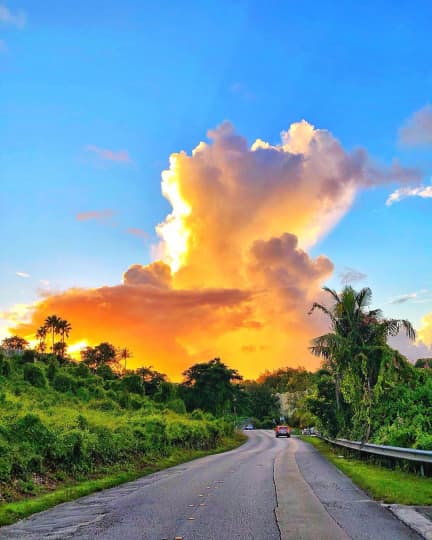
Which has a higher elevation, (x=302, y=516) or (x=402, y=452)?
(x=402, y=452)

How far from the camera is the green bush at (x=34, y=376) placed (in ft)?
173

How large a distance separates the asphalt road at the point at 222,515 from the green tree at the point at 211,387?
5852 centimetres

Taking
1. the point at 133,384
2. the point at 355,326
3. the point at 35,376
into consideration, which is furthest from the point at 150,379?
the point at 355,326

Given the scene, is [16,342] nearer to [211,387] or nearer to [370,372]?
[211,387]

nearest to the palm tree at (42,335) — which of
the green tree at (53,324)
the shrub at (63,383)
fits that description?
the green tree at (53,324)

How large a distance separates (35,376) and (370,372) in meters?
37.2

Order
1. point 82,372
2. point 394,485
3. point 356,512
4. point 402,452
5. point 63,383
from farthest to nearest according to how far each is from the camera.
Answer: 1. point 82,372
2. point 63,383
3. point 402,452
4. point 394,485
5. point 356,512

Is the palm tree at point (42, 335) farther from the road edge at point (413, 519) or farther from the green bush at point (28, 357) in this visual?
the road edge at point (413, 519)

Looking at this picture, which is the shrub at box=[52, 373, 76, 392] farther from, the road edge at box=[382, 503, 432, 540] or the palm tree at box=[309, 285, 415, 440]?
the road edge at box=[382, 503, 432, 540]

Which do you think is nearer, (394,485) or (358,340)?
(394,485)

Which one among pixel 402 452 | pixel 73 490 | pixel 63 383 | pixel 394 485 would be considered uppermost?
pixel 63 383

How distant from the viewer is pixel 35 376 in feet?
175

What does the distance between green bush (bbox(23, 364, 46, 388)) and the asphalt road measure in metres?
40.5

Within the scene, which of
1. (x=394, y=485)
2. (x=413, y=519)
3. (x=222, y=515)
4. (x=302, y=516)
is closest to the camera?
(x=413, y=519)
